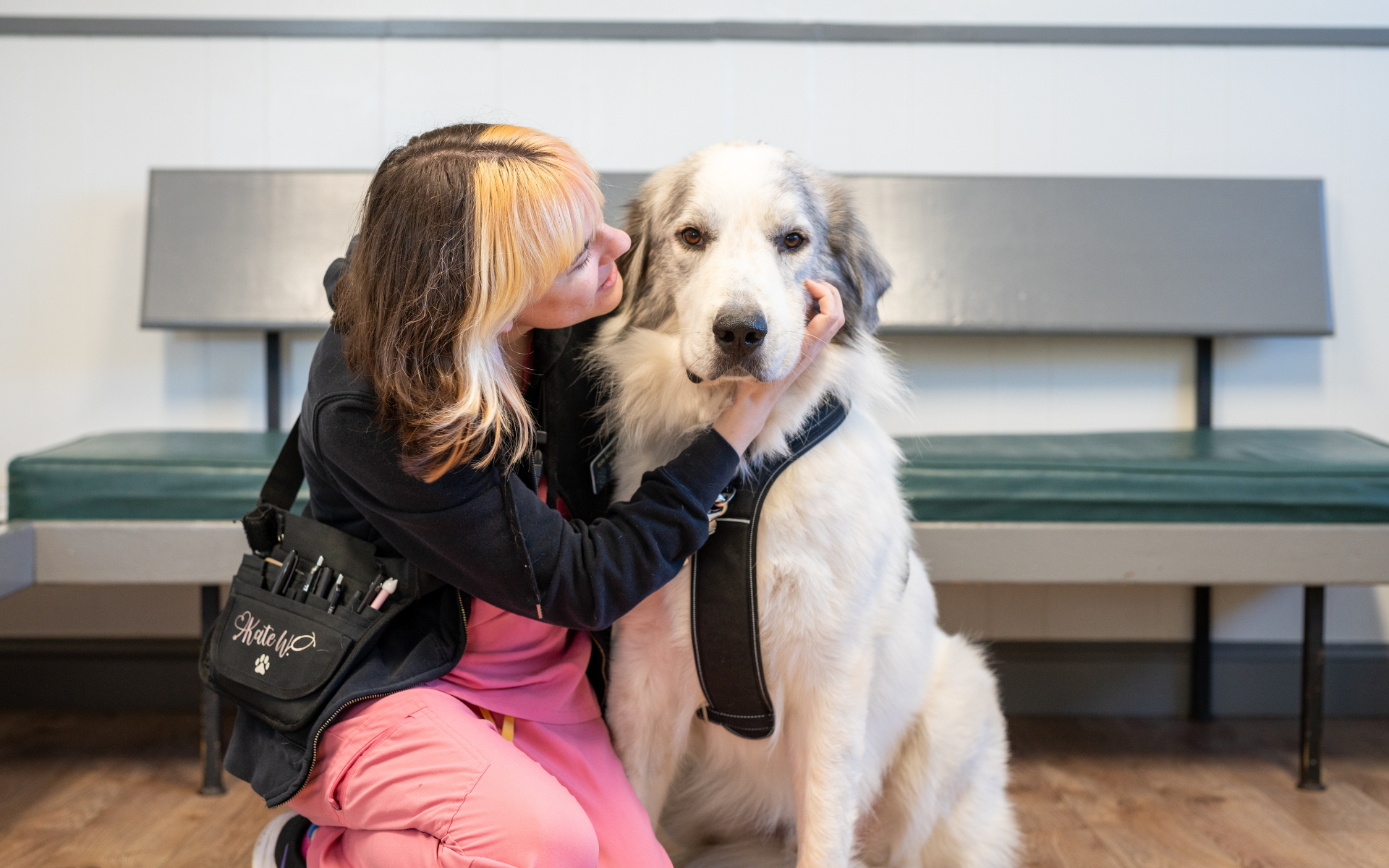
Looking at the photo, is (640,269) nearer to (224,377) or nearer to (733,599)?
(733,599)

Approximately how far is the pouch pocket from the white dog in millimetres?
419

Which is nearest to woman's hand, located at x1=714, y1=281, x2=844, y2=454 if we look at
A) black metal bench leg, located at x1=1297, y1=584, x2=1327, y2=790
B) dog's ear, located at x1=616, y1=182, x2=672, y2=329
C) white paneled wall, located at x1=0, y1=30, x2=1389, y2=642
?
dog's ear, located at x1=616, y1=182, x2=672, y2=329

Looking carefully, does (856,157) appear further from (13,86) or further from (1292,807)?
(13,86)

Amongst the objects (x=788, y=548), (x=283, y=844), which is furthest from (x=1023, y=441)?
(x=283, y=844)

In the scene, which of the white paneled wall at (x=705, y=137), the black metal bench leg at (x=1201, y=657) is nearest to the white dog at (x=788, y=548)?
the white paneled wall at (x=705, y=137)

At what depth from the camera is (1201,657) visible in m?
2.64

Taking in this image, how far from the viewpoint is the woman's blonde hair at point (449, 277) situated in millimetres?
1153

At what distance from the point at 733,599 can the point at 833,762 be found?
30 cm

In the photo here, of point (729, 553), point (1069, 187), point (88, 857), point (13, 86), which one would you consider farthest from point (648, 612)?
point (13, 86)

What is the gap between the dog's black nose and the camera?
4.08ft

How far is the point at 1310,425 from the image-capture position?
275 centimetres

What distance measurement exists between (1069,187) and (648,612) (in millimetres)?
1885

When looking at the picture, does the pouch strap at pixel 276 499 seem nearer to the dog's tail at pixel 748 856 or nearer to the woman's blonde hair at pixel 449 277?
the woman's blonde hair at pixel 449 277

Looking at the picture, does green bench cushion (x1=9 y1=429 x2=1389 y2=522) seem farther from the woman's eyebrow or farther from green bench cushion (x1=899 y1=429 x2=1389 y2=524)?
the woman's eyebrow
